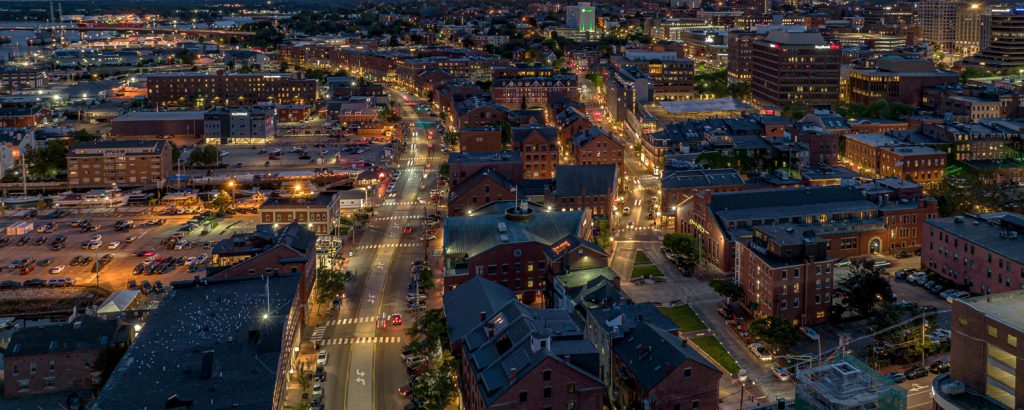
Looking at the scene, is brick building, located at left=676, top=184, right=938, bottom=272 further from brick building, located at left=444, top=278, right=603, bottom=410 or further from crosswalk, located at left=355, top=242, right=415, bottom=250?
brick building, located at left=444, top=278, right=603, bottom=410

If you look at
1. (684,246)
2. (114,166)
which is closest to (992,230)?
(684,246)

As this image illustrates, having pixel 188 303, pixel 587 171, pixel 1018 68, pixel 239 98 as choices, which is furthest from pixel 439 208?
pixel 1018 68

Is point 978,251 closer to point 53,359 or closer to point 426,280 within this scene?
point 426,280

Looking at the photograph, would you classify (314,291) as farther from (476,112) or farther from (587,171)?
(476,112)

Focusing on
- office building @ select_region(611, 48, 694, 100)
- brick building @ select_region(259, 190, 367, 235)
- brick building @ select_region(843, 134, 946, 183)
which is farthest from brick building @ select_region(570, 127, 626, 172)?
office building @ select_region(611, 48, 694, 100)

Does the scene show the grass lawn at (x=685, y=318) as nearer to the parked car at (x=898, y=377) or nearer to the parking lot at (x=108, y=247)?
the parked car at (x=898, y=377)
